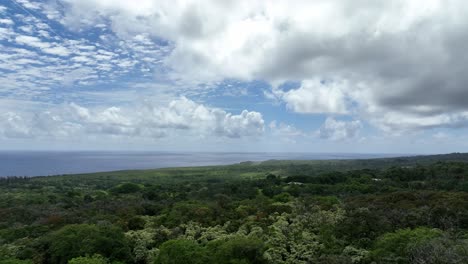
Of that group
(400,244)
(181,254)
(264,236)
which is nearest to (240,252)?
(181,254)

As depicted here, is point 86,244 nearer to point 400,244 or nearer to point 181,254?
point 181,254

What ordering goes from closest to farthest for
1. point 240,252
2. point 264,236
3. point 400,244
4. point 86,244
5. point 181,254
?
point 400,244 → point 181,254 → point 240,252 → point 86,244 → point 264,236

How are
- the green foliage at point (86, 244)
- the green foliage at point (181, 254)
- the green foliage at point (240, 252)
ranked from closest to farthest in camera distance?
the green foliage at point (181, 254) → the green foliage at point (240, 252) → the green foliage at point (86, 244)

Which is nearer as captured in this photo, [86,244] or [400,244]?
[400,244]

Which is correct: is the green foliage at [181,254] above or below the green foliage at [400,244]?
below

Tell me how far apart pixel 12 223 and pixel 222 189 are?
159 ft

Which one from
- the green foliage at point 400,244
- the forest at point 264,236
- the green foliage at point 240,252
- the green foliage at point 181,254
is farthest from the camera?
the green foliage at point 240,252

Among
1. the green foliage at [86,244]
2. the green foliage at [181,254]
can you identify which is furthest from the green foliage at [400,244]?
the green foliage at [86,244]

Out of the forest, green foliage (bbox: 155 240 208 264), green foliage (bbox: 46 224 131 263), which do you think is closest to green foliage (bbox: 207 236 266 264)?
the forest

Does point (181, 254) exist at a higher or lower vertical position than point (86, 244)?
higher

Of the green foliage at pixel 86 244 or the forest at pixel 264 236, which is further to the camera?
the green foliage at pixel 86 244

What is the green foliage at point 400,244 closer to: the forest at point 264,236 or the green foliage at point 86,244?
the forest at point 264,236

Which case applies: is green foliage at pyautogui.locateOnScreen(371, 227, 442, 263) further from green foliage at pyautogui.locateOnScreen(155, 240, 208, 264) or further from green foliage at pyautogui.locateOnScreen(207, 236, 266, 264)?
green foliage at pyautogui.locateOnScreen(155, 240, 208, 264)

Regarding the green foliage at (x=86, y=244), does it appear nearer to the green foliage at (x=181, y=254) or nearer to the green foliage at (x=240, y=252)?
the green foliage at (x=181, y=254)
